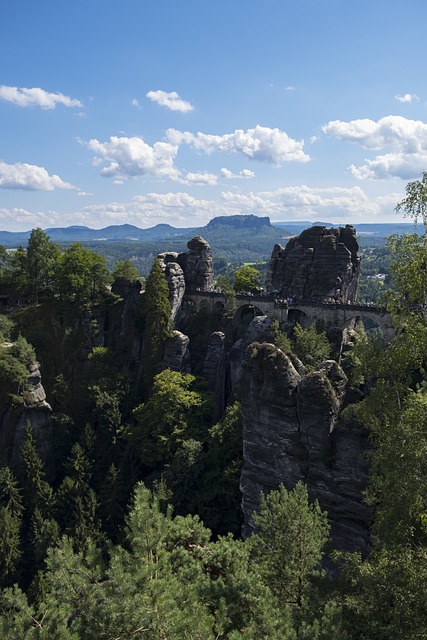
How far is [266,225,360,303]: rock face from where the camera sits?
54.2 metres

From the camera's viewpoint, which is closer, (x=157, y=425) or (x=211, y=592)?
(x=211, y=592)

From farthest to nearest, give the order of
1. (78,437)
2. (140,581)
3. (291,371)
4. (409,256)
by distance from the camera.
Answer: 1. (78,437)
2. (291,371)
3. (409,256)
4. (140,581)

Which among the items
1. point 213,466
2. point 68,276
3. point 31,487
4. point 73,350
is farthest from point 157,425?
point 68,276

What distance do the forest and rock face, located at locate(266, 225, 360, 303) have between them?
6146mm

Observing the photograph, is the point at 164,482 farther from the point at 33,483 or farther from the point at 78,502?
the point at 33,483

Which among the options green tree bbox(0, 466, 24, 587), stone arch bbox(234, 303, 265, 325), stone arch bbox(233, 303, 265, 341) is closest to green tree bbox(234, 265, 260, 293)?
stone arch bbox(234, 303, 265, 325)

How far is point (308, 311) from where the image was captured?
52531 mm

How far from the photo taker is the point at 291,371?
31.7m

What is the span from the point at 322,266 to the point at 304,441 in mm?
29135

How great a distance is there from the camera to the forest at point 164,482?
1473 cm

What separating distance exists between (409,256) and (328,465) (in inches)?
583

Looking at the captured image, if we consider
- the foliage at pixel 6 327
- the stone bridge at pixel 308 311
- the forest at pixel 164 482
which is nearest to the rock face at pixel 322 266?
the stone bridge at pixel 308 311

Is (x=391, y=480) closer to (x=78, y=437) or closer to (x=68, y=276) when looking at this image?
(x=78, y=437)

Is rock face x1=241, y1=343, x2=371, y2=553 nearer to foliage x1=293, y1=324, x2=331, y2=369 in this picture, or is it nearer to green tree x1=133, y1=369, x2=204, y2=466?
foliage x1=293, y1=324, x2=331, y2=369
